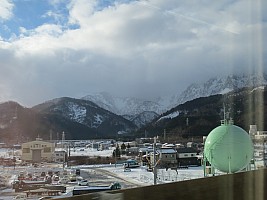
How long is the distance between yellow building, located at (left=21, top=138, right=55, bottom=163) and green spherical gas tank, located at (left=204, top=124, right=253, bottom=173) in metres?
36.0

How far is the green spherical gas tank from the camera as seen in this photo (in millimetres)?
14073

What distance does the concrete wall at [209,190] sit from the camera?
2.30 meters

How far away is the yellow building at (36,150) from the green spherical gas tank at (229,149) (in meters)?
36.0

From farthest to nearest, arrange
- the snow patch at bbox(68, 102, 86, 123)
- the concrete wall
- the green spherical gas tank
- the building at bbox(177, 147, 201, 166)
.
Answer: the snow patch at bbox(68, 102, 86, 123)
the building at bbox(177, 147, 201, 166)
the green spherical gas tank
the concrete wall

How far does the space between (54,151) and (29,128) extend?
20.7ft

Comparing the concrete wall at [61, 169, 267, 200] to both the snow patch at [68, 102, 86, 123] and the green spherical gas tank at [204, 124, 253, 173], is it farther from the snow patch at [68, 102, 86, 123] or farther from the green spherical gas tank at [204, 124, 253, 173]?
the snow patch at [68, 102, 86, 123]

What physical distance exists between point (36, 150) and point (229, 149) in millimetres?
38706

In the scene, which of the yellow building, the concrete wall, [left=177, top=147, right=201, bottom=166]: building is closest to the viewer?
the concrete wall

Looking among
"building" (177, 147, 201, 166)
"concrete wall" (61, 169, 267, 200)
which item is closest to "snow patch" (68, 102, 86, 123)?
"building" (177, 147, 201, 166)

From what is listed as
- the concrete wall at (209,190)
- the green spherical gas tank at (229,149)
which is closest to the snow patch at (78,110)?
the green spherical gas tank at (229,149)

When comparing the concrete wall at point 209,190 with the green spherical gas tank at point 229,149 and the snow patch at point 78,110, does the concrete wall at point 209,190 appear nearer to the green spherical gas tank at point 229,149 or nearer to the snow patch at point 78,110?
the green spherical gas tank at point 229,149

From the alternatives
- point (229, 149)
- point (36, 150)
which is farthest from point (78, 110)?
point (229, 149)

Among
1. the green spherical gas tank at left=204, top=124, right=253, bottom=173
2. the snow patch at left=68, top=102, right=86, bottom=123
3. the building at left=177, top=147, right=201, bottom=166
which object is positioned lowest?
the building at left=177, top=147, right=201, bottom=166

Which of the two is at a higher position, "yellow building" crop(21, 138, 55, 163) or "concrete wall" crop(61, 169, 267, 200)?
"concrete wall" crop(61, 169, 267, 200)
